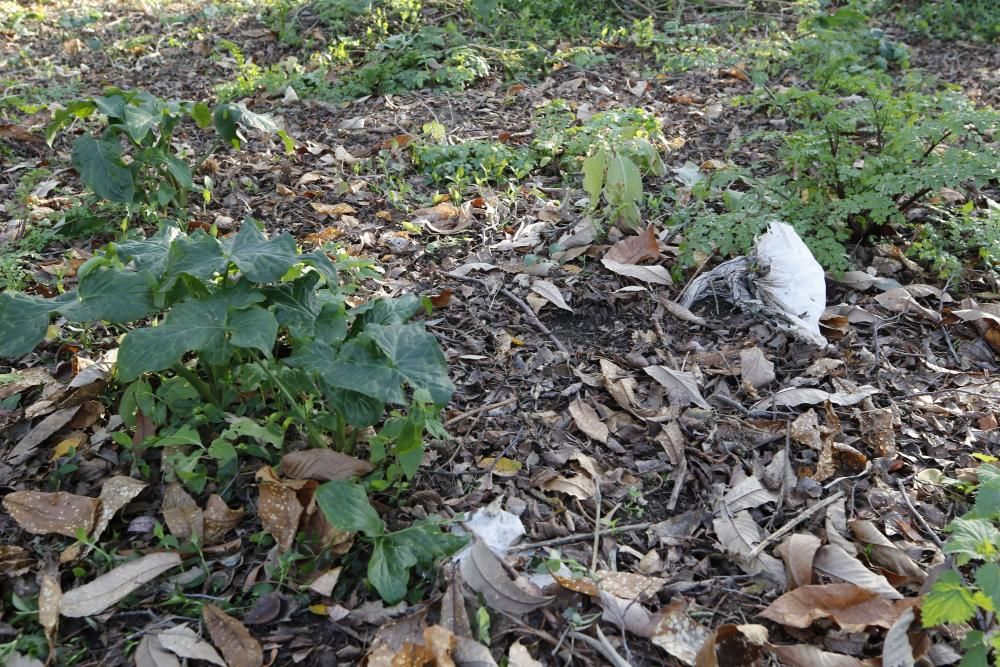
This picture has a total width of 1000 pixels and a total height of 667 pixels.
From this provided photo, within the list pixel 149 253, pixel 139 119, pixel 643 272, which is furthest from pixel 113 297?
pixel 643 272

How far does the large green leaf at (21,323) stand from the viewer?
1997 millimetres

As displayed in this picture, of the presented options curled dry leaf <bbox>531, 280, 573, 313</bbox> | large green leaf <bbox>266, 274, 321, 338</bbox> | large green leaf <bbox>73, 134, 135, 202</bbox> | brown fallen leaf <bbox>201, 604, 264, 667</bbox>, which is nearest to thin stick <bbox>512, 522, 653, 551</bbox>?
brown fallen leaf <bbox>201, 604, 264, 667</bbox>

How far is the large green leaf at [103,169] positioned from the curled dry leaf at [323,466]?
5.13ft

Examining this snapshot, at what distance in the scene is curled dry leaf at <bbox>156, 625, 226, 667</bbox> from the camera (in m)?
1.81

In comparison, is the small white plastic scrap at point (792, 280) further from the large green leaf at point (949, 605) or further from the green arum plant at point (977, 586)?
the large green leaf at point (949, 605)

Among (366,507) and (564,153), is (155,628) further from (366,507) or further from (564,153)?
(564,153)

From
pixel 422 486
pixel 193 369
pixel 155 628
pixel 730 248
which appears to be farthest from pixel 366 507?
pixel 730 248

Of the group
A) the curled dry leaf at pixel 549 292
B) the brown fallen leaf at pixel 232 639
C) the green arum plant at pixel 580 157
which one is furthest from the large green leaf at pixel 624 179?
the brown fallen leaf at pixel 232 639

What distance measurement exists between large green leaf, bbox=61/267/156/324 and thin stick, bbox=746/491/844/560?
1687mm

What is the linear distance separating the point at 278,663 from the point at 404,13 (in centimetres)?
434

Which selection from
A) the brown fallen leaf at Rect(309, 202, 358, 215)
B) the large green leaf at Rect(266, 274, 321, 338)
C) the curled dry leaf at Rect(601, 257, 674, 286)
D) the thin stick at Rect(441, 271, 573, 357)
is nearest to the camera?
the large green leaf at Rect(266, 274, 321, 338)

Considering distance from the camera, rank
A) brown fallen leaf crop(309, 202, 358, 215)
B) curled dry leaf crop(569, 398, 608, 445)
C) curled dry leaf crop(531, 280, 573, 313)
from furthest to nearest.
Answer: brown fallen leaf crop(309, 202, 358, 215) < curled dry leaf crop(531, 280, 573, 313) < curled dry leaf crop(569, 398, 608, 445)

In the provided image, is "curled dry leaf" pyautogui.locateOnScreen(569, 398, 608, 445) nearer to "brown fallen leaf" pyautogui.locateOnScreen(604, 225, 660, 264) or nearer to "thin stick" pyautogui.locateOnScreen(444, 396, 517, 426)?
"thin stick" pyautogui.locateOnScreen(444, 396, 517, 426)

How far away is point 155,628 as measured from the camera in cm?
188
